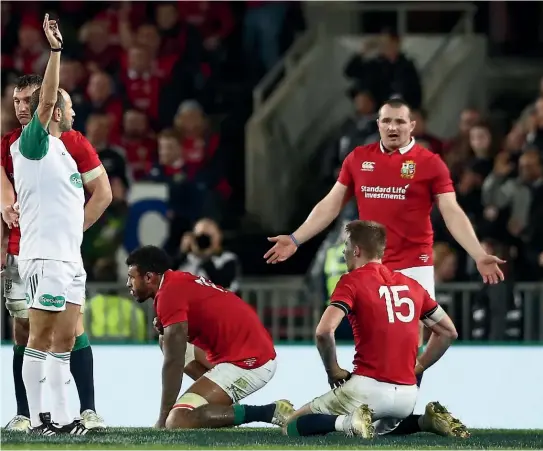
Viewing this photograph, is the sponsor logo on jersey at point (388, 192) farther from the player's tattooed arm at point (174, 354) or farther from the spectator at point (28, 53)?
the spectator at point (28, 53)

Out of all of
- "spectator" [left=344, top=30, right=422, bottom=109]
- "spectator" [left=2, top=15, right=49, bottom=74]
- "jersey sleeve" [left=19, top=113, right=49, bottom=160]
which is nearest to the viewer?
"jersey sleeve" [left=19, top=113, right=49, bottom=160]

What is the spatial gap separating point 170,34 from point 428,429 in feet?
34.9

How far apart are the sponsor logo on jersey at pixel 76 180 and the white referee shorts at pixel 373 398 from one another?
68.0 inches

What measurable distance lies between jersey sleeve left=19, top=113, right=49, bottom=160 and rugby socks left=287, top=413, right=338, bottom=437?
196 centimetres

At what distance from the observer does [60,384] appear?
884 cm

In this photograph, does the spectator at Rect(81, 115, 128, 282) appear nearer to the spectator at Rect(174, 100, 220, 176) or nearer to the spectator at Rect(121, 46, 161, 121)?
the spectator at Rect(174, 100, 220, 176)

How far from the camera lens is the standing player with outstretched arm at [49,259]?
28.9 feet

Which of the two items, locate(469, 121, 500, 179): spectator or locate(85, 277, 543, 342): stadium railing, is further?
locate(469, 121, 500, 179): spectator

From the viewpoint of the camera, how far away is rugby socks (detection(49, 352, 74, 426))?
29.0ft

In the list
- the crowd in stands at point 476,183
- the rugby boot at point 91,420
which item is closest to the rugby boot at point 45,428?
the rugby boot at point 91,420

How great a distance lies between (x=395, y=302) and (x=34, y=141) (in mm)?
2061

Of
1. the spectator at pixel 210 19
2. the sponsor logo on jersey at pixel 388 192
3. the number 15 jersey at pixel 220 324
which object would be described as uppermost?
the spectator at pixel 210 19

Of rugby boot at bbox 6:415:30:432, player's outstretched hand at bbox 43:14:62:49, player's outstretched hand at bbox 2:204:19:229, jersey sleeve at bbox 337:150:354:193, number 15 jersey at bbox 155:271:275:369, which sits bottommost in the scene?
rugby boot at bbox 6:415:30:432

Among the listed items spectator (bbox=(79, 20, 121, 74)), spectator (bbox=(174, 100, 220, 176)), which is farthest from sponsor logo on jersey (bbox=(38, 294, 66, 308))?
spectator (bbox=(79, 20, 121, 74))
